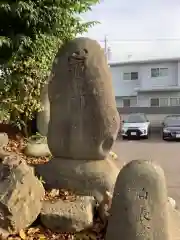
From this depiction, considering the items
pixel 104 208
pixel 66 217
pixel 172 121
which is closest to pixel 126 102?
pixel 172 121

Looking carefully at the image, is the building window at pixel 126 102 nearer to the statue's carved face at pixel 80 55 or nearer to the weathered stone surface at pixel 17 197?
the statue's carved face at pixel 80 55

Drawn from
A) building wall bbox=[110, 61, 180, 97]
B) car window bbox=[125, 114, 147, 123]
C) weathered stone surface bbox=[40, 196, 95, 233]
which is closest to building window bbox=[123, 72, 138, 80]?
building wall bbox=[110, 61, 180, 97]

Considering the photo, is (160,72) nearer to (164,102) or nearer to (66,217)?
(164,102)

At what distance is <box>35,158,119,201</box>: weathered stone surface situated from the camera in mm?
4488

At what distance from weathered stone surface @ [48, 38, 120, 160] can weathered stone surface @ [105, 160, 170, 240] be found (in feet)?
3.72

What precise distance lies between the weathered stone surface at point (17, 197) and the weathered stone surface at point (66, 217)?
0.11 meters

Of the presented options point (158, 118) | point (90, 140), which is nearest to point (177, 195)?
point (90, 140)

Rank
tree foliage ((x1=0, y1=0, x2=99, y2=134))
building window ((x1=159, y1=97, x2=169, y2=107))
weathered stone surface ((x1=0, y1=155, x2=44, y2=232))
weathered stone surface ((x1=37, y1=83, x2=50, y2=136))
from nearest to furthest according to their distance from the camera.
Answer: weathered stone surface ((x1=0, y1=155, x2=44, y2=232)), tree foliage ((x1=0, y1=0, x2=99, y2=134)), weathered stone surface ((x1=37, y1=83, x2=50, y2=136)), building window ((x1=159, y1=97, x2=169, y2=107))

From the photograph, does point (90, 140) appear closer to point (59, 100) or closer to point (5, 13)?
point (59, 100)

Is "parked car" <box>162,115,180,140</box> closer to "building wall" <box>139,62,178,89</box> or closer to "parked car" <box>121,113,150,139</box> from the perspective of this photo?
"parked car" <box>121,113,150,139</box>

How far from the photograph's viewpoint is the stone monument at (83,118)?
4.63 m

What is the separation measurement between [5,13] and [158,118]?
2089 cm

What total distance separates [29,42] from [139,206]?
5.29m

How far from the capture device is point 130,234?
11.2 feet
